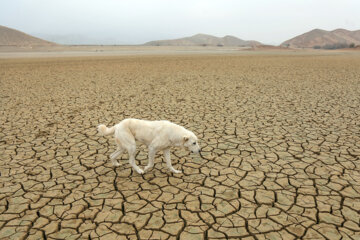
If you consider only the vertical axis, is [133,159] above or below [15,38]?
below

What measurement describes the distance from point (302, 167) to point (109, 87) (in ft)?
31.5

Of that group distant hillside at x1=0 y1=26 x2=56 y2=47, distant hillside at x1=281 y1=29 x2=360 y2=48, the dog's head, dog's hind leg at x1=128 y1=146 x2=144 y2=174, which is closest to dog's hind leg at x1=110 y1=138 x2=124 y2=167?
dog's hind leg at x1=128 y1=146 x2=144 y2=174

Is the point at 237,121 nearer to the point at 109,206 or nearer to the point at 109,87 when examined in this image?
the point at 109,206

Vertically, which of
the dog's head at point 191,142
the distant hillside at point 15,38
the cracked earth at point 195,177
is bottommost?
the cracked earth at point 195,177

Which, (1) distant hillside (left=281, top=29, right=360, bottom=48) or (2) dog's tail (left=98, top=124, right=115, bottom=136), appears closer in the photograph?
(2) dog's tail (left=98, top=124, right=115, bottom=136)

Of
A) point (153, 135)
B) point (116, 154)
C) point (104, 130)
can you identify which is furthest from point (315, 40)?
point (104, 130)

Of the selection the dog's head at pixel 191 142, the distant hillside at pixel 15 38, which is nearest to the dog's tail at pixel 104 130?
the dog's head at pixel 191 142

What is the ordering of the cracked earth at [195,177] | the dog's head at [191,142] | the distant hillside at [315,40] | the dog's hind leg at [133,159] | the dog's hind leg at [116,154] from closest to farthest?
the cracked earth at [195,177]
the dog's head at [191,142]
the dog's hind leg at [133,159]
the dog's hind leg at [116,154]
the distant hillside at [315,40]

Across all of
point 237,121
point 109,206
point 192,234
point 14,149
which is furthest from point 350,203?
point 14,149

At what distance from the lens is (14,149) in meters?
4.79

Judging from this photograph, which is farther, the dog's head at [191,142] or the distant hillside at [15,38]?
the distant hillside at [15,38]

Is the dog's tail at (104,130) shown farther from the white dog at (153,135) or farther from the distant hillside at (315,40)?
the distant hillside at (315,40)

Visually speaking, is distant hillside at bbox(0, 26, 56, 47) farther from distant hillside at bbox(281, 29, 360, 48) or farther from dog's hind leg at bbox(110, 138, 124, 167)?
distant hillside at bbox(281, 29, 360, 48)

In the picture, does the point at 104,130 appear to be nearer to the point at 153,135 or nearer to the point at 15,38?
the point at 153,135
